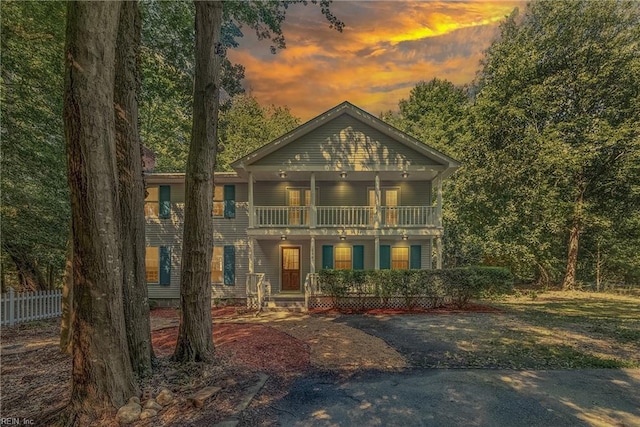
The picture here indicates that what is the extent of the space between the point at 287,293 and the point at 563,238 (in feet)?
61.1

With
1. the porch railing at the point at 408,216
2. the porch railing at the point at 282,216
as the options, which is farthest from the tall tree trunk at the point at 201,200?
the porch railing at the point at 408,216

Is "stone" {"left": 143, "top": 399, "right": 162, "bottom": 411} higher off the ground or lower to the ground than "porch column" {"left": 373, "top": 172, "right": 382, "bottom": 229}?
lower

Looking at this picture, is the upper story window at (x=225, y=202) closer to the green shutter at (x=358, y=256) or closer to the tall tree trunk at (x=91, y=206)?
the green shutter at (x=358, y=256)

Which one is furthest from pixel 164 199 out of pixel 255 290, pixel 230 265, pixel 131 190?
pixel 131 190

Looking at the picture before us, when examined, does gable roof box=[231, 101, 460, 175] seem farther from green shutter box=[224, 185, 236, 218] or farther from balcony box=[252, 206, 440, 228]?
balcony box=[252, 206, 440, 228]

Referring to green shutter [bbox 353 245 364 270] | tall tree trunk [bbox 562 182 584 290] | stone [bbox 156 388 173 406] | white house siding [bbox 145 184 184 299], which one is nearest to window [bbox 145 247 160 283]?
white house siding [bbox 145 184 184 299]

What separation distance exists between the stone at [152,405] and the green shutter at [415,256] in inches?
492

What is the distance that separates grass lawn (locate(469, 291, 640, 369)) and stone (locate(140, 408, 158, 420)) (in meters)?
5.55

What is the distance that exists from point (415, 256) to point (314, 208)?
5.59 meters

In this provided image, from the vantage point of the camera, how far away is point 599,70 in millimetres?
16828

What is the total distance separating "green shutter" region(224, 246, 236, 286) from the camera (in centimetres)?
1430

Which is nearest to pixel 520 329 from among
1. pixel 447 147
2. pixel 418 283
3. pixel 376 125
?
pixel 418 283

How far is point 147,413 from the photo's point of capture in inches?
142

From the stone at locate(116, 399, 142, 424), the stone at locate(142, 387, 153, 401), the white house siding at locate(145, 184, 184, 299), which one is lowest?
the stone at locate(142, 387, 153, 401)
